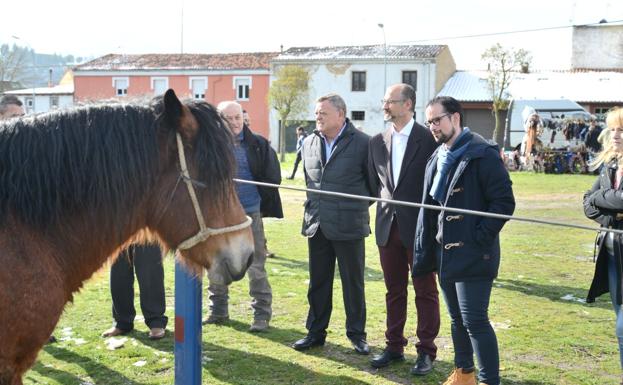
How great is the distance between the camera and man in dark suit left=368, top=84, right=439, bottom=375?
5102 mm

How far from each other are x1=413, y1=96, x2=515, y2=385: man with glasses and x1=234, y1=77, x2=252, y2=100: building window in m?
49.5

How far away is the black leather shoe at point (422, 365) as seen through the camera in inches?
197

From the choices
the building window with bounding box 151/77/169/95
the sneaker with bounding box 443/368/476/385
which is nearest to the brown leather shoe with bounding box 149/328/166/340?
the sneaker with bounding box 443/368/476/385

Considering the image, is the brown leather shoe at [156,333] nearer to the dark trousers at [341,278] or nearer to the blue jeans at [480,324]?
the dark trousers at [341,278]

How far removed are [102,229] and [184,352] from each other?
1.55 m

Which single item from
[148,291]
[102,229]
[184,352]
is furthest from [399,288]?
[102,229]

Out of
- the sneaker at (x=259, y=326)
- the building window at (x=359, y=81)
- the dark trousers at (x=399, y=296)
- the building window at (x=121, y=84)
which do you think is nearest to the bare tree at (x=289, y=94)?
the building window at (x=359, y=81)

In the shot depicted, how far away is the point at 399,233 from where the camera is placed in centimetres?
517

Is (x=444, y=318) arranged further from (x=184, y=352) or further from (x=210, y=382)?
(x=184, y=352)

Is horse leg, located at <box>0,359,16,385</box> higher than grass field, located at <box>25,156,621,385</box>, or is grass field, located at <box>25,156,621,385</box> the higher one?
horse leg, located at <box>0,359,16,385</box>

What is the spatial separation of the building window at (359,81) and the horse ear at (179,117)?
154ft

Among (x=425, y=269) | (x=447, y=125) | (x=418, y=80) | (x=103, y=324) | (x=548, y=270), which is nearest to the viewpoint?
(x=447, y=125)

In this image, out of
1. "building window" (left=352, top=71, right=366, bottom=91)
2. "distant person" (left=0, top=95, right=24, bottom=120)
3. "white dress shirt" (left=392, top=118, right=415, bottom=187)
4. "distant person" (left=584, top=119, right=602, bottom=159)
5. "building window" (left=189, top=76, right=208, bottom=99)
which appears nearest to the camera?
"white dress shirt" (left=392, top=118, right=415, bottom=187)

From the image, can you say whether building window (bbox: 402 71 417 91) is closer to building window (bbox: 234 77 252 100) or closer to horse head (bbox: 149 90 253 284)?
building window (bbox: 234 77 252 100)
